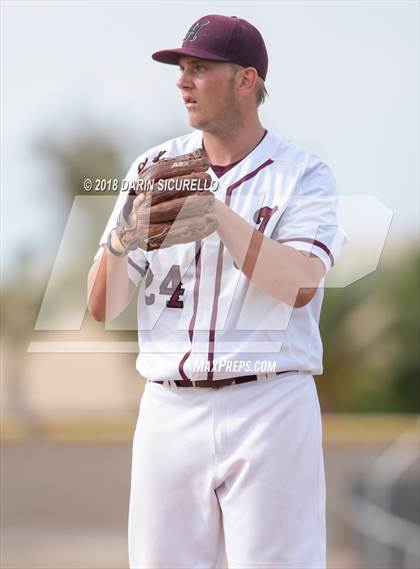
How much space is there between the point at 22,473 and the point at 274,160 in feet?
17.3

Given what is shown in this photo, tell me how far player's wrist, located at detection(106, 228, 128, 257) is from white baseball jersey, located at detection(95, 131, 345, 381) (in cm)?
5

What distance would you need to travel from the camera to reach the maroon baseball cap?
1250mm

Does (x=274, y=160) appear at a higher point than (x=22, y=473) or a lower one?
higher

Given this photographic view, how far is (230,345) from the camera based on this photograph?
3.94 feet

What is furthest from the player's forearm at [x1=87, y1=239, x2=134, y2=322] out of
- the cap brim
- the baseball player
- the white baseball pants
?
the cap brim

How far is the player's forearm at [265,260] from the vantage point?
3.73 ft

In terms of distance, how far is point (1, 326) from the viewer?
5.54 metres

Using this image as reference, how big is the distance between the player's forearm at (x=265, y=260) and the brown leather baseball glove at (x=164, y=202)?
50 millimetres

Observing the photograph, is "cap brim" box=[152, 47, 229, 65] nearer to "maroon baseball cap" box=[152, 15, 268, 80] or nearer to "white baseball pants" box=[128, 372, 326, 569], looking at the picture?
"maroon baseball cap" box=[152, 15, 268, 80]

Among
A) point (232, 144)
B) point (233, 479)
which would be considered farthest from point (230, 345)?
point (232, 144)

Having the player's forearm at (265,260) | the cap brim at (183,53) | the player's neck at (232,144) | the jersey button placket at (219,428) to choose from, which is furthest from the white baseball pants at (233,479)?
the cap brim at (183,53)

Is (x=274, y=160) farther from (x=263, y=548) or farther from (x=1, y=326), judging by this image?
(x=1, y=326)

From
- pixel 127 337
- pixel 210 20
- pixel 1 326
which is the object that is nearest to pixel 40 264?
pixel 1 326

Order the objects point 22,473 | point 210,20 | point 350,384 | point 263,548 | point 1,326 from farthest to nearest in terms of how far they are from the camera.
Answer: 1. point 350,384
2. point 22,473
3. point 1,326
4. point 210,20
5. point 263,548
